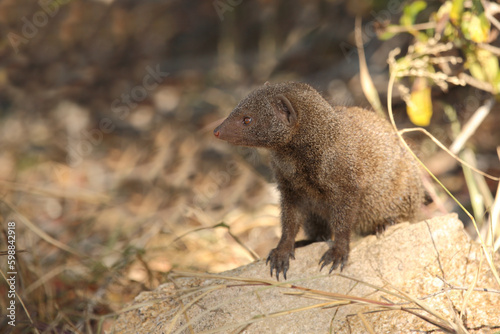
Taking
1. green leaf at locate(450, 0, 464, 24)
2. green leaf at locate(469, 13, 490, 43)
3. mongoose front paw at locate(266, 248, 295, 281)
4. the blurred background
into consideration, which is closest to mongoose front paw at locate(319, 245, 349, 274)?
mongoose front paw at locate(266, 248, 295, 281)

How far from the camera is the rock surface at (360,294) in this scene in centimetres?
255

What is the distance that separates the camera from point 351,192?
3137 millimetres

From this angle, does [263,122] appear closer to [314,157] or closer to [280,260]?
[314,157]

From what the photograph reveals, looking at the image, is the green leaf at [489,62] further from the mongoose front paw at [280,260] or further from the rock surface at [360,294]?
the mongoose front paw at [280,260]

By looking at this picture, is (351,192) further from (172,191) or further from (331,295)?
(172,191)

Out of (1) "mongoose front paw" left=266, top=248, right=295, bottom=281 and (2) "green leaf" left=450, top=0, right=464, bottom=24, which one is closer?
(1) "mongoose front paw" left=266, top=248, right=295, bottom=281

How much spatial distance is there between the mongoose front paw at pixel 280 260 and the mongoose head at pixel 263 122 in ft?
2.14

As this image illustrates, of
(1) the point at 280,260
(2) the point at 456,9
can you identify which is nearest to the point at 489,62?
(2) the point at 456,9

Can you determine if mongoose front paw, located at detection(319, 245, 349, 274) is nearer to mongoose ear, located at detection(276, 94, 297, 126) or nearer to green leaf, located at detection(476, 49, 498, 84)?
mongoose ear, located at detection(276, 94, 297, 126)

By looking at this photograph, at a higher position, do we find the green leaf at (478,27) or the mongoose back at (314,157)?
the green leaf at (478,27)

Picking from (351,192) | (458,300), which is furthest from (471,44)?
(458,300)

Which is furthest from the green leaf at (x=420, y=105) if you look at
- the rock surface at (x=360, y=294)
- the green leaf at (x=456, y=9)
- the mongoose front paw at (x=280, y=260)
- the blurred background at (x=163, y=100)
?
the mongoose front paw at (x=280, y=260)

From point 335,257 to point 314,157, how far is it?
0.60 meters

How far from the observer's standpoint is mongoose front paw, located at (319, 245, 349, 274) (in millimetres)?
3047
